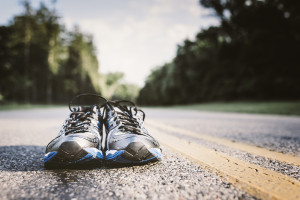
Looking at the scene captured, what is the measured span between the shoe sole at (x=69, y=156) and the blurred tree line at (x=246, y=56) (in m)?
20.5

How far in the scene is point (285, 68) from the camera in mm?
18703

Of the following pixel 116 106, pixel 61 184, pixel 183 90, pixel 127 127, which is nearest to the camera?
pixel 61 184

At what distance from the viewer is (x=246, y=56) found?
2106 cm

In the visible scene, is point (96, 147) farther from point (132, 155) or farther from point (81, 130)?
point (132, 155)

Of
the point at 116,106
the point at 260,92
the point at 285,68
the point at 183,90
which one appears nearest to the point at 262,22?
the point at 285,68

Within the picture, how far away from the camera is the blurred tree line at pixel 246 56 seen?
18.3 meters

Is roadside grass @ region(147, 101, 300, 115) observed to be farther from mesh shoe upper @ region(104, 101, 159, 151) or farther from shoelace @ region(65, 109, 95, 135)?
shoelace @ region(65, 109, 95, 135)

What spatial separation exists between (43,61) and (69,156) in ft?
104

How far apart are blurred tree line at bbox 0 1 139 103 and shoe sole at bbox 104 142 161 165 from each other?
19.8m

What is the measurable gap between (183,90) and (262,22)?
50.3 ft

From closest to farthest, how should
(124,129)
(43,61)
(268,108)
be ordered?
(124,129), (268,108), (43,61)

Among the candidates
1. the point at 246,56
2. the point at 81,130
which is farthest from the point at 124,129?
the point at 246,56

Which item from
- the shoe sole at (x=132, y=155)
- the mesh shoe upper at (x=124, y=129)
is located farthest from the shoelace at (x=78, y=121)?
the shoe sole at (x=132, y=155)

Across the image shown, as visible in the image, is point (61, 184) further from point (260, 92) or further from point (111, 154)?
point (260, 92)
